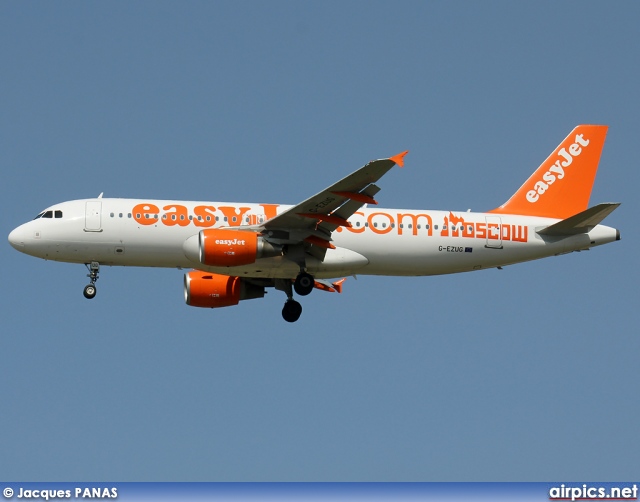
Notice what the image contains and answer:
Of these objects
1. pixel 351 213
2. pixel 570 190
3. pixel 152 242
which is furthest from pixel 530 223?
pixel 152 242

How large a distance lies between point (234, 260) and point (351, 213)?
15.6ft

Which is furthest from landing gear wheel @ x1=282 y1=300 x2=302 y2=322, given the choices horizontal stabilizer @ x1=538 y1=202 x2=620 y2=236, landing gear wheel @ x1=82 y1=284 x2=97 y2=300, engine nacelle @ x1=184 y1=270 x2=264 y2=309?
horizontal stabilizer @ x1=538 y1=202 x2=620 y2=236

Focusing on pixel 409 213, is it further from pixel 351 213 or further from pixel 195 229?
pixel 195 229

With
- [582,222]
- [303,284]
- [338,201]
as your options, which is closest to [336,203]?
[338,201]

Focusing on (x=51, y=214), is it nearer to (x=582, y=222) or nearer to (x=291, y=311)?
(x=291, y=311)

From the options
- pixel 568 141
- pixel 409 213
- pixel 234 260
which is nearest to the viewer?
pixel 234 260

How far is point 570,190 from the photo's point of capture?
54469mm

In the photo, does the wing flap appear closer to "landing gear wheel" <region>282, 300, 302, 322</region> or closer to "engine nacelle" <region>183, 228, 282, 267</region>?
"engine nacelle" <region>183, 228, 282, 267</region>

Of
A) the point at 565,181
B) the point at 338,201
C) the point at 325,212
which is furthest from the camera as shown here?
the point at 565,181

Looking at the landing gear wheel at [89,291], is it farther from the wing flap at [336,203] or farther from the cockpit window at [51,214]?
the wing flap at [336,203]

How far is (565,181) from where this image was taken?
5459 cm

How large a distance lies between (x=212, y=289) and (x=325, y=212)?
7.39 meters

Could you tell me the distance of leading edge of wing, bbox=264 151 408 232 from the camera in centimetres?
4403

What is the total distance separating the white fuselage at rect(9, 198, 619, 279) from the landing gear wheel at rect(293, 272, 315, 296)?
0.93 ft
